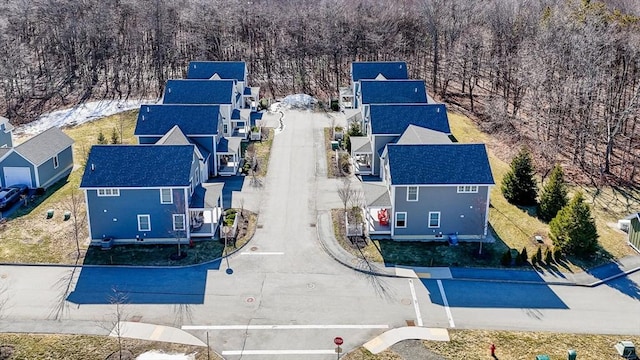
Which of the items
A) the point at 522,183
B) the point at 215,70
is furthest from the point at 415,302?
the point at 215,70

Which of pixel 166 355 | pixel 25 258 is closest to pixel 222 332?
pixel 166 355

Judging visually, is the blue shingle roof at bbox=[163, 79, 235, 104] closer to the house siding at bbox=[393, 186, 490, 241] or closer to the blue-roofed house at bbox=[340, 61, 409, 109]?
the blue-roofed house at bbox=[340, 61, 409, 109]

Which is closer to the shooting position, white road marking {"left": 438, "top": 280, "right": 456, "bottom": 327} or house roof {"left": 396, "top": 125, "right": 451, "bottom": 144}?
white road marking {"left": 438, "top": 280, "right": 456, "bottom": 327}

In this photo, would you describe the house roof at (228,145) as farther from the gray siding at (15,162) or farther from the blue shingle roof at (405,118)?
the gray siding at (15,162)

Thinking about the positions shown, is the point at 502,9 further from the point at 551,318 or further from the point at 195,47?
the point at 551,318

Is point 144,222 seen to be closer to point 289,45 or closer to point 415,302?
point 415,302

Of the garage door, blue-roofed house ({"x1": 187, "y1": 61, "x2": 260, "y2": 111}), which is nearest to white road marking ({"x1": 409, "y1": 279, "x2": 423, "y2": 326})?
the garage door
